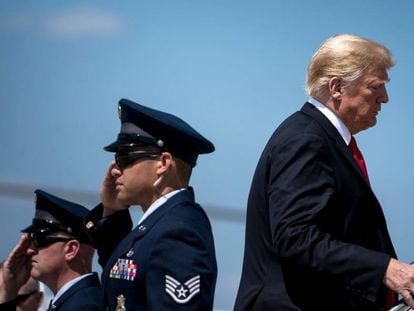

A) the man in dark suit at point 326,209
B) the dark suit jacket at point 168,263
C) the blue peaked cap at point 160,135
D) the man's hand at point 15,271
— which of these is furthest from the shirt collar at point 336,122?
the man's hand at point 15,271

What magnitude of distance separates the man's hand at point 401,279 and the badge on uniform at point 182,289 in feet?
1.87

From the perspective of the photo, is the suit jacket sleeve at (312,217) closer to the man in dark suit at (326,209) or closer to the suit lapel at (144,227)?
the man in dark suit at (326,209)

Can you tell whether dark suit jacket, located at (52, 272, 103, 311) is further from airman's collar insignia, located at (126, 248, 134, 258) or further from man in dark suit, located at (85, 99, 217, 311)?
airman's collar insignia, located at (126, 248, 134, 258)

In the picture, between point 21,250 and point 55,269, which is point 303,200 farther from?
point 21,250

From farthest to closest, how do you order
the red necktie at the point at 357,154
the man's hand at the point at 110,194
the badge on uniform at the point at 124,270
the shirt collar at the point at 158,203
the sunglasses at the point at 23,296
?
the sunglasses at the point at 23,296 < the man's hand at the point at 110,194 < the red necktie at the point at 357,154 < the shirt collar at the point at 158,203 < the badge on uniform at the point at 124,270

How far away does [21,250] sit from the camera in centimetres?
438

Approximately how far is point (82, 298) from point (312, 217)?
3.66 ft

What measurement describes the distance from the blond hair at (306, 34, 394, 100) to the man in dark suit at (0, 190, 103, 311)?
44.7 inches

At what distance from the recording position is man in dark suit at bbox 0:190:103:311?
3918 mm

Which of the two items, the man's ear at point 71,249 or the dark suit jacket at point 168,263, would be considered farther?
the man's ear at point 71,249

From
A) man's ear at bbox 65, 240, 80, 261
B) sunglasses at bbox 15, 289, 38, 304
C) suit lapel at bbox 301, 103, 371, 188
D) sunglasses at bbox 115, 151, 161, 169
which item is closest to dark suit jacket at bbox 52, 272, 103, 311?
man's ear at bbox 65, 240, 80, 261

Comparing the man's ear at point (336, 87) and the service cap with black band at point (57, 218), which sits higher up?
the man's ear at point (336, 87)

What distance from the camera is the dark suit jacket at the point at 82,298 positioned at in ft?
12.6

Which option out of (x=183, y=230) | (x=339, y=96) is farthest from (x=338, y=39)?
(x=183, y=230)
